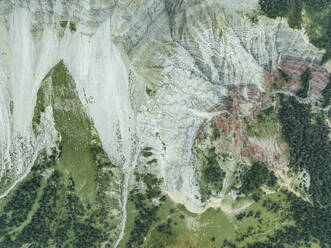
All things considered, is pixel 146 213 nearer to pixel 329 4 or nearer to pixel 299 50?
pixel 299 50

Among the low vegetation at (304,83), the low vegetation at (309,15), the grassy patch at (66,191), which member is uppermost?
the low vegetation at (309,15)

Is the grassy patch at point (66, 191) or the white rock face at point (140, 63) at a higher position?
the white rock face at point (140, 63)

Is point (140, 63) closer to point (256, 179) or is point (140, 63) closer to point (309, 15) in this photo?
point (256, 179)

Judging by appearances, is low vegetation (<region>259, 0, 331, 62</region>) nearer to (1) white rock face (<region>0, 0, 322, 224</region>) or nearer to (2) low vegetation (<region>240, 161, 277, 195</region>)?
(1) white rock face (<region>0, 0, 322, 224</region>)

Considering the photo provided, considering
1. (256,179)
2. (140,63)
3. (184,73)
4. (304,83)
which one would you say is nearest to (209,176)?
(256,179)

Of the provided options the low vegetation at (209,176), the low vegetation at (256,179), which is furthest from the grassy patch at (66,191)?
the low vegetation at (256,179)

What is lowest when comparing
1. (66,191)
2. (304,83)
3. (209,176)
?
(66,191)

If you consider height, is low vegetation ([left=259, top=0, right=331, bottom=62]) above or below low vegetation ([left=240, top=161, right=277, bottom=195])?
above

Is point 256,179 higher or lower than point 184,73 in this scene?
lower

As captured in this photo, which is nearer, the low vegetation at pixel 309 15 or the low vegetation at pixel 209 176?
the low vegetation at pixel 209 176

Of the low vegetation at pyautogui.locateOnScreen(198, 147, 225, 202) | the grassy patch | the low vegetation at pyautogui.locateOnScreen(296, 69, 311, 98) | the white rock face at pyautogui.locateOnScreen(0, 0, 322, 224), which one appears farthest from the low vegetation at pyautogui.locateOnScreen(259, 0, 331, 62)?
the grassy patch

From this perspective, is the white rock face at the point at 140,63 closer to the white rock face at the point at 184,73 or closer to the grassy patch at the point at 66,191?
the white rock face at the point at 184,73

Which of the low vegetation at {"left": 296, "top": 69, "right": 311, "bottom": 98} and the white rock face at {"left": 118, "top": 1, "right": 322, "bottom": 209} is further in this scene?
the low vegetation at {"left": 296, "top": 69, "right": 311, "bottom": 98}
